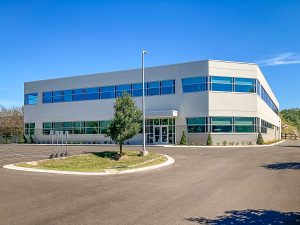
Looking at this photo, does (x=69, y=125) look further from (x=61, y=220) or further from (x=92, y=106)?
(x=61, y=220)

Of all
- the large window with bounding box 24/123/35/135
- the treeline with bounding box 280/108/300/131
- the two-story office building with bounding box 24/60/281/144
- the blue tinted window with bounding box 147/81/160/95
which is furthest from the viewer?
the treeline with bounding box 280/108/300/131

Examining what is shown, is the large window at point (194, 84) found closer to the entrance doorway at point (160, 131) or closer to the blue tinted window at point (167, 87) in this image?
the blue tinted window at point (167, 87)

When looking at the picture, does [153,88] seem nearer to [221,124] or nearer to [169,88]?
[169,88]

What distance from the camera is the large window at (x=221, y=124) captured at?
40.9 meters

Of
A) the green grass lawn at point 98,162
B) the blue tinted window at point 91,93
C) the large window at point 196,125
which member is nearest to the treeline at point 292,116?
the large window at point 196,125

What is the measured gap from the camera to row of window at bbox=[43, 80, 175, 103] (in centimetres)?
4397

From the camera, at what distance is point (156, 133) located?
145ft

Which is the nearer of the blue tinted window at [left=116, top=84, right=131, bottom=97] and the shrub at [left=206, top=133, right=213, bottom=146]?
the shrub at [left=206, top=133, right=213, bottom=146]

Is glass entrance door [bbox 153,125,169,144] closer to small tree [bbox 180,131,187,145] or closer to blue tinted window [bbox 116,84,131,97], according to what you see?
small tree [bbox 180,131,187,145]

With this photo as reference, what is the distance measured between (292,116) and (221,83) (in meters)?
96.6

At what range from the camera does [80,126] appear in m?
51.0

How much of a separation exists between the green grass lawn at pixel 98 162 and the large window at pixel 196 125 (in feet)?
49.1

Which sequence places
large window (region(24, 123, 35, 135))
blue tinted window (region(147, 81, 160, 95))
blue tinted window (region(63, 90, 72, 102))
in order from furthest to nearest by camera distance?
large window (region(24, 123, 35, 135)) → blue tinted window (region(63, 90, 72, 102)) → blue tinted window (region(147, 81, 160, 95))

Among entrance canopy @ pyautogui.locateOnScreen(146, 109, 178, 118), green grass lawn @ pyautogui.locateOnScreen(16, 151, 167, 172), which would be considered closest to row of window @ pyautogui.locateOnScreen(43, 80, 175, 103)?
entrance canopy @ pyautogui.locateOnScreen(146, 109, 178, 118)
